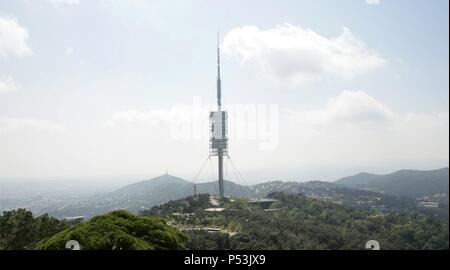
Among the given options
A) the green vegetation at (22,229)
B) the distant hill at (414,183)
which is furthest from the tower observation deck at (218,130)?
the distant hill at (414,183)

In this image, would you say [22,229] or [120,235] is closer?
[120,235]

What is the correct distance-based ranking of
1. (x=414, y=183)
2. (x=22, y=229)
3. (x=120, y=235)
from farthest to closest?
1. (x=414, y=183)
2. (x=22, y=229)
3. (x=120, y=235)

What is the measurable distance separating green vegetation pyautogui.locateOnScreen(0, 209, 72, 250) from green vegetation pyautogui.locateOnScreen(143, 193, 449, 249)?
747 centimetres

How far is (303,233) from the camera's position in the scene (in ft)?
103

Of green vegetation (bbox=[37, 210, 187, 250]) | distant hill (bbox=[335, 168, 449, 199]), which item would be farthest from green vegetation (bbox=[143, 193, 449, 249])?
distant hill (bbox=[335, 168, 449, 199])

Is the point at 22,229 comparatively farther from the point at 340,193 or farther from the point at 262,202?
the point at 340,193

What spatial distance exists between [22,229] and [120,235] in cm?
947

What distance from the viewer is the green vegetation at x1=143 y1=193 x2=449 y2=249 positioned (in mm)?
26250

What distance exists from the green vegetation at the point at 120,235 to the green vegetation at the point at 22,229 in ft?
22.0

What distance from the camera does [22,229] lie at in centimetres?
1928

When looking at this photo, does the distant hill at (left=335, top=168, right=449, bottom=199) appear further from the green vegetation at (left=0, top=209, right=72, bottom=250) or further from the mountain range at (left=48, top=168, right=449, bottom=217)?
the green vegetation at (left=0, top=209, right=72, bottom=250)

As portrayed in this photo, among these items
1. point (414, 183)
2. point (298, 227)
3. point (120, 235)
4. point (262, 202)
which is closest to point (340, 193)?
point (414, 183)
